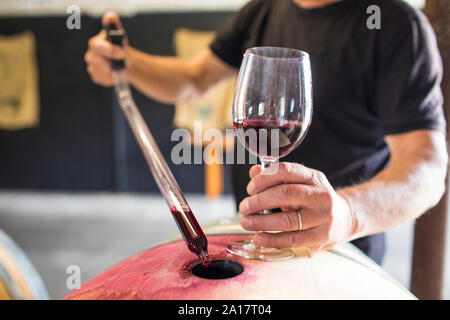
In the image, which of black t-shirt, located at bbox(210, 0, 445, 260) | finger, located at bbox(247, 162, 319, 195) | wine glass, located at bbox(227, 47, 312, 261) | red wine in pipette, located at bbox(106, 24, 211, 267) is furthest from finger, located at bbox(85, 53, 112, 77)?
finger, located at bbox(247, 162, 319, 195)

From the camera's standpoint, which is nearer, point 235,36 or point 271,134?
point 271,134

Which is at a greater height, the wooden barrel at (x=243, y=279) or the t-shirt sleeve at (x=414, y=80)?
the t-shirt sleeve at (x=414, y=80)

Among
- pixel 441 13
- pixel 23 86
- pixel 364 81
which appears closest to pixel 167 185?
pixel 364 81

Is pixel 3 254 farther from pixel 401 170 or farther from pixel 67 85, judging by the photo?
pixel 67 85

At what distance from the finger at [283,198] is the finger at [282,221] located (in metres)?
0.01

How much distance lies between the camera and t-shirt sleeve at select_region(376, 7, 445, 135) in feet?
3.38

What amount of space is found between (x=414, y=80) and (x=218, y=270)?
2.32ft

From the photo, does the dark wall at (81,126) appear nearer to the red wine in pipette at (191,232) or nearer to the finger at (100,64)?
the finger at (100,64)

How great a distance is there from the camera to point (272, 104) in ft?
2.29

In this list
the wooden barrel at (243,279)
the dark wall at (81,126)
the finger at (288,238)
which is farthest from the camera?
the dark wall at (81,126)

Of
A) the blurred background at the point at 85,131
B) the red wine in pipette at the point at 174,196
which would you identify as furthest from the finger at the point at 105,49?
the blurred background at the point at 85,131

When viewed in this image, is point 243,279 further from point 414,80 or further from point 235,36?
point 235,36

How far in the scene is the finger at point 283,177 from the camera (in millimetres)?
672

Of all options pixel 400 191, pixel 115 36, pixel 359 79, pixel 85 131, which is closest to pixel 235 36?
pixel 115 36
